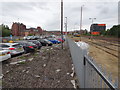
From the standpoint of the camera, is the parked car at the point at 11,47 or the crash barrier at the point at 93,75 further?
the parked car at the point at 11,47

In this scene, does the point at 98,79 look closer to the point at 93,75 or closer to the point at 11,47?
the point at 93,75

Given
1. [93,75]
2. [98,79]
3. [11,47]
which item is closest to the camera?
[98,79]

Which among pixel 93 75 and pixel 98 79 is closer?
pixel 98 79

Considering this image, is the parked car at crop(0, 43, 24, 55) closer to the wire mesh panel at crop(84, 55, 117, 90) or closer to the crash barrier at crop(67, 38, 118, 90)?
the crash barrier at crop(67, 38, 118, 90)

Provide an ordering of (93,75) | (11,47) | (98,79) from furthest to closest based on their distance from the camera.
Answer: (11,47) → (93,75) → (98,79)

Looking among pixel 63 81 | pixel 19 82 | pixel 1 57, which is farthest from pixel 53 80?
pixel 1 57

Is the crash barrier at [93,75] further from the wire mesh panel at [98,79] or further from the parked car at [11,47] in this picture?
the parked car at [11,47]

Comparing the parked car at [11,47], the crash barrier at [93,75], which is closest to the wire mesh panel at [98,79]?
the crash barrier at [93,75]

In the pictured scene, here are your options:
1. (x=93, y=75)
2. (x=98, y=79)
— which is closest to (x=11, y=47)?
(x=93, y=75)

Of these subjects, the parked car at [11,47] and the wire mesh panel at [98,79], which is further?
the parked car at [11,47]

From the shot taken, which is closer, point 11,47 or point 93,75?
point 93,75

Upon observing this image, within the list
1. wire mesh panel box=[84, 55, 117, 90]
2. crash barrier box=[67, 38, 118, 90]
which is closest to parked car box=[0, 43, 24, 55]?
crash barrier box=[67, 38, 118, 90]

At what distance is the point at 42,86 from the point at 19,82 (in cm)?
103

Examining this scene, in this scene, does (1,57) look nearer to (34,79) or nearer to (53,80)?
(34,79)
